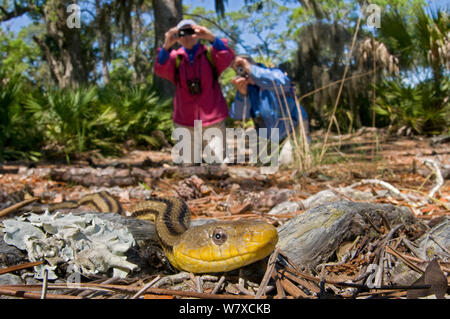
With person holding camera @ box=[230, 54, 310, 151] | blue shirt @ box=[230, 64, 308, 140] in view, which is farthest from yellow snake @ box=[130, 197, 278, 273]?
blue shirt @ box=[230, 64, 308, 140]

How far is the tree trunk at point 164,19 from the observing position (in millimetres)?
10648

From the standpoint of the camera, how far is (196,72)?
5.73 metres

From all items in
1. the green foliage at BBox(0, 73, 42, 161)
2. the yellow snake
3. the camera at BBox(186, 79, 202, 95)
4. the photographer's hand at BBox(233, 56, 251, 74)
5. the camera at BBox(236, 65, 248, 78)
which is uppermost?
the photographer's hand at BBox(233, 56, 251, 74)

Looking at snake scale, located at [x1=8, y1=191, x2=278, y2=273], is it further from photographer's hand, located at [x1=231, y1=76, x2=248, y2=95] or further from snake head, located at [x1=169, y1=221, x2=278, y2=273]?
photographer's hand, located at [x1=231, y1=76, x2=248, y2=95]

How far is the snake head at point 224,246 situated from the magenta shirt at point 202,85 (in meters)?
4.47

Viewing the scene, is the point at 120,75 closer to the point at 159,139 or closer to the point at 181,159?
the point at 159,139

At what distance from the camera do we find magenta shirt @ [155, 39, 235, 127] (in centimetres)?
568

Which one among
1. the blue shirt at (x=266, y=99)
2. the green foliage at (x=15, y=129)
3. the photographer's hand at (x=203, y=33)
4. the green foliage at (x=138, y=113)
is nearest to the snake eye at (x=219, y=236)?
the blue shirt at (x=266, y=99)

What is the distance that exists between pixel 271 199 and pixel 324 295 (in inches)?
73.7

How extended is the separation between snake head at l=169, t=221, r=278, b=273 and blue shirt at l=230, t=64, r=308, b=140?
13.8 ft

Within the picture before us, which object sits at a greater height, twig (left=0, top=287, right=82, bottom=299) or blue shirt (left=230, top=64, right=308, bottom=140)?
blue shirt (left=230, top=64, right=308, bottom=140)

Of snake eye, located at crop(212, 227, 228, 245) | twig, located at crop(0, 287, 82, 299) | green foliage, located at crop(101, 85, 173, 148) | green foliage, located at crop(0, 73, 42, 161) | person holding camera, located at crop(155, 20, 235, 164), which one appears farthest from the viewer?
green foliage, located at crop(101, 85, 173, 148)

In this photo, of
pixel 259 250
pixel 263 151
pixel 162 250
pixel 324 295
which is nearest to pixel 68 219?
pixel 162 250

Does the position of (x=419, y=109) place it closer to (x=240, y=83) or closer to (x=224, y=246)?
(x=240, y=83)
